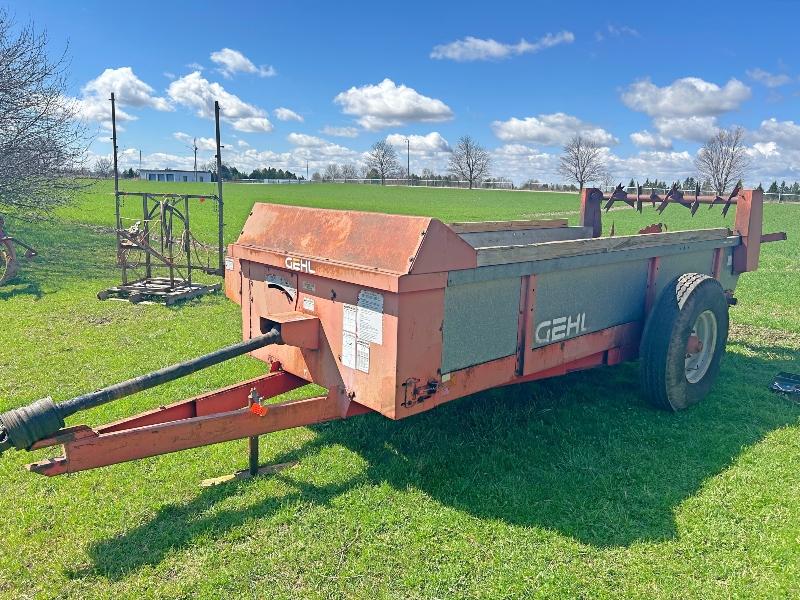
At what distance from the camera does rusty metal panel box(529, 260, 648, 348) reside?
151 inches

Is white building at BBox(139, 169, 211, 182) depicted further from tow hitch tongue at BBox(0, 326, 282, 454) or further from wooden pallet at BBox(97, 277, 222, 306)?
tow hitch tongue at BBox(0, 326, 282, 454)

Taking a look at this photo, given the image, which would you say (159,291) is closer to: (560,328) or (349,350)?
(349,350)

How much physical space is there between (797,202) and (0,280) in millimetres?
61277

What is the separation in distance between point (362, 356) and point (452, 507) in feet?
3.21

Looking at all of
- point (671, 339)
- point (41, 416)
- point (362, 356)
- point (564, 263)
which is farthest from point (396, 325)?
point (671, 339)

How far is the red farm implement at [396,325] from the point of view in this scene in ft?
10.0

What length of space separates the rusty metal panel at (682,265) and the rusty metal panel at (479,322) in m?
1.86

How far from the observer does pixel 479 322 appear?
3.46 metres

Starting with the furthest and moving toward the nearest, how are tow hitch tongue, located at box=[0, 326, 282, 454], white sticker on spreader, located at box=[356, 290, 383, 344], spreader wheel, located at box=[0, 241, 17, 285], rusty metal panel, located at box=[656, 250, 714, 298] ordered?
spreader wheel, located at box=[0, 241, 17, 285] → rusty metal panel, located at box=[656, 250, 714, 298] → white sticker on spreader, located at box=[356, 290, 383, 344] → tow hitch tongue, located at box=[0, 326, 282, 454]

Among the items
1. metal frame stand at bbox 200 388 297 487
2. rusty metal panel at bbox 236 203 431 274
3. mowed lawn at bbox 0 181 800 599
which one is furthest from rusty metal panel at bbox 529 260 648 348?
metal frame stand at bbox 200 388 297 487

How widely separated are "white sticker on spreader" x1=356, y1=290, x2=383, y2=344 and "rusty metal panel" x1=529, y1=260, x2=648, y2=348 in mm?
1097

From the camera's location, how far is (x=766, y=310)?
8.60 m

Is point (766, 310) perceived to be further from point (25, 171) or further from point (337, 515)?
point (25, 171)

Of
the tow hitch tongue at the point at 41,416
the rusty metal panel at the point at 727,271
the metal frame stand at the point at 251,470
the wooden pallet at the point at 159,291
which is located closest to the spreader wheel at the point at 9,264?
the wooden pallet at the point at 159,291
